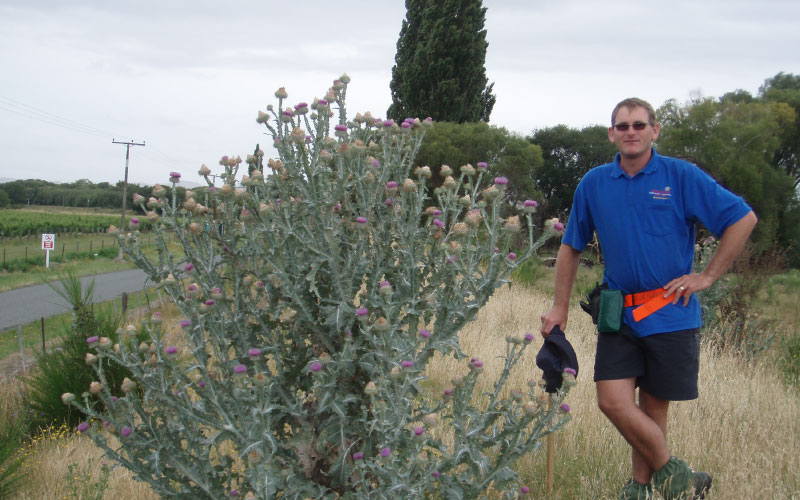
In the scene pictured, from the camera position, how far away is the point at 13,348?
11484mm

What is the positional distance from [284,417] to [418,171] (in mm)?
1180

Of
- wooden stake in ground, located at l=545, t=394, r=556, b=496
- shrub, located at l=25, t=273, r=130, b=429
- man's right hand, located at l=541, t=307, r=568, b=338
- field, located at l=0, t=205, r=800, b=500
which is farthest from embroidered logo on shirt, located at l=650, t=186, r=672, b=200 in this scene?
shrub, located at l=25, t=273, r=130, b=429

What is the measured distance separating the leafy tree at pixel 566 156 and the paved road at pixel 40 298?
21.5 m

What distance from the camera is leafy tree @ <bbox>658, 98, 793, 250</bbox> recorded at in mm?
28125

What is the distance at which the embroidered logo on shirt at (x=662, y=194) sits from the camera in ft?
9.82

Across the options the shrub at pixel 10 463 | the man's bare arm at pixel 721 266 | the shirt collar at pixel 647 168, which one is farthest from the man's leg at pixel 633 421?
the shrub at pixel 10 463

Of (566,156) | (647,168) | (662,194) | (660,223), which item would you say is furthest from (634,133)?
(566,156)

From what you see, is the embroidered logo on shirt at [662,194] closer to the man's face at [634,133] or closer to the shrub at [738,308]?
the man's face at [634,133]

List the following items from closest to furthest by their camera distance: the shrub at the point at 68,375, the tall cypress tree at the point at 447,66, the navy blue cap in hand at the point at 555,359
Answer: the navy blue cap in hand at the point at 555,359
the shrub at the point at 68,375
the tall cypress tree at the point at 447,66

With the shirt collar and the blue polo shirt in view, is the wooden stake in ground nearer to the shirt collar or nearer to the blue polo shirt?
the blue polo shirt

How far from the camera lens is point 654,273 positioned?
118 inches

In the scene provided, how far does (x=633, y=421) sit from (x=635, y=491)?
49 centimetres

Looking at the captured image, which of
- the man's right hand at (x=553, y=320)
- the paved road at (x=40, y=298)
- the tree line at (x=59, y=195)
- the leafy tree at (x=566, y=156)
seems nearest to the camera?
the man's right hand at (x=553, y=320)

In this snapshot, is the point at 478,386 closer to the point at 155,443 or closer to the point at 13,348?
the point at 155,443
